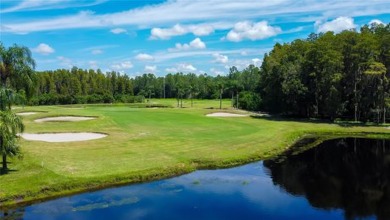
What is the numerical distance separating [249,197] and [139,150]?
49.7 feet

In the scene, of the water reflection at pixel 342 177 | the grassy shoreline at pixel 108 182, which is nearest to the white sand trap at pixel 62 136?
the grassy shoreline at pixel 108 182

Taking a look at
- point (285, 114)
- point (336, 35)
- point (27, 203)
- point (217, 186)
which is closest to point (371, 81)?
point (336, 35)

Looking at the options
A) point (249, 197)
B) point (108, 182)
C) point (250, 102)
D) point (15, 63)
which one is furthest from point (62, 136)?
point (250, 102)

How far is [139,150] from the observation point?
129 feet

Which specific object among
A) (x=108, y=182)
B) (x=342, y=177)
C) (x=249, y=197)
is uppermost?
(x=108, y=182)

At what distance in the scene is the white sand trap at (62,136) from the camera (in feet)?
154

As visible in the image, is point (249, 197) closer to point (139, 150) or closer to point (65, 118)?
point (139, 150)

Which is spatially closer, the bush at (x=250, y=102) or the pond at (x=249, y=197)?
the pond at (x=249, y=197)

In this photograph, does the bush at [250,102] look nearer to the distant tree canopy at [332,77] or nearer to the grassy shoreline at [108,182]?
the distant tree canopy at [332,77]

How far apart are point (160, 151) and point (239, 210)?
15.8 meters

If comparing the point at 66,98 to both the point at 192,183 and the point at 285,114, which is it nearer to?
the point at 285,114

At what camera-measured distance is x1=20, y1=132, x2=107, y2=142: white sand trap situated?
46812 mm

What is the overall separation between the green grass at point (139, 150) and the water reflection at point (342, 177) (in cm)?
437

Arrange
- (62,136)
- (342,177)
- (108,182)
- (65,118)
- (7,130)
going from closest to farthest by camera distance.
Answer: (7,130)
(108,182)
(342,177)
(62,136)
(65,118)
